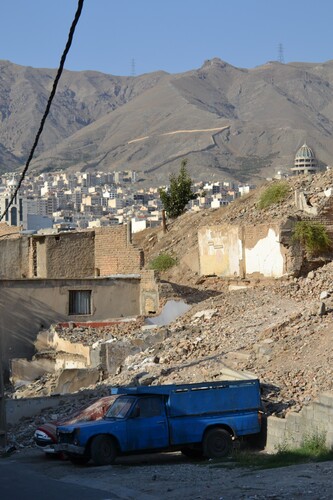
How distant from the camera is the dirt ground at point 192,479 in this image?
12.2m

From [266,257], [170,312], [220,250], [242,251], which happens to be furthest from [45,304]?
[266,257]

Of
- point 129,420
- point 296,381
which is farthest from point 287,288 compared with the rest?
point 129,420

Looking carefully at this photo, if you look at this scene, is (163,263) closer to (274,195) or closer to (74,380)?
(274,195)

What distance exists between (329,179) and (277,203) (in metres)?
2.06

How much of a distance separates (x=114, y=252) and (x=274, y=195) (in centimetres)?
592

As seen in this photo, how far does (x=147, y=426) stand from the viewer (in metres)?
16.0

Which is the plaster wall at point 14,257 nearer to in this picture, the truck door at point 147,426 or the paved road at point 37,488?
the truck door at point 147,426

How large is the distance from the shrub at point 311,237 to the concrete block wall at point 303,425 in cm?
1102

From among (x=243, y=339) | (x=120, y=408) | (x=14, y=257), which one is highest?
(x=14, y=257)

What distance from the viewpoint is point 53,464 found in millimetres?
16469

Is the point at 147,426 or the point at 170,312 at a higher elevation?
the point at 170,312

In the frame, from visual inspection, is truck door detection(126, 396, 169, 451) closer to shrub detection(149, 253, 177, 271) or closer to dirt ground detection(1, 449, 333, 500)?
dirt ground detection(1, 449, 333, 500)

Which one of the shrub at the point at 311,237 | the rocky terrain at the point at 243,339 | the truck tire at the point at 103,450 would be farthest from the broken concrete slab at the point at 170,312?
the truck tire at the point at 103,450

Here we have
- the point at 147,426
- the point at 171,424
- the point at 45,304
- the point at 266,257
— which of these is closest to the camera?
the point at 147,426
